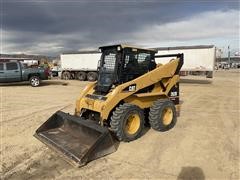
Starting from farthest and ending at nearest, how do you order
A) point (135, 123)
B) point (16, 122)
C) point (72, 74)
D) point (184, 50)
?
point (72, 74)
point (184, 50)
point (16, 122)
point (135, 123)

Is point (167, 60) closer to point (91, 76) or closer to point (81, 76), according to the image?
point (91, 76)

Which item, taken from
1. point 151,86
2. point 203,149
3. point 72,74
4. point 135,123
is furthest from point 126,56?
point 72,74

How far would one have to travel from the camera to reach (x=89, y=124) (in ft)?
20.5

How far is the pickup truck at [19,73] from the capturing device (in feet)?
63.5

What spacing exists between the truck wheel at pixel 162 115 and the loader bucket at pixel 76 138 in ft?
4.55

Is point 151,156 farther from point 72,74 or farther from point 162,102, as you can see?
point 72,74

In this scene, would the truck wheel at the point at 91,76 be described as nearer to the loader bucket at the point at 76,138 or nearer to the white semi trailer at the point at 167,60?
the white semi trailer at the point at 167,60

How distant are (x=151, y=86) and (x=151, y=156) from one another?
251cm

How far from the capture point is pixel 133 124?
691 centimetres

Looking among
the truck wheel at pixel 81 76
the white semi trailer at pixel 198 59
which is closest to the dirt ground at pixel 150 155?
the white semi trailer at pixel 198 59

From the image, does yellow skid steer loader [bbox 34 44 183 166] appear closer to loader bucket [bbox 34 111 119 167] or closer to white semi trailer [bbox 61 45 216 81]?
loader bucket [bbox 34 111 119 167]

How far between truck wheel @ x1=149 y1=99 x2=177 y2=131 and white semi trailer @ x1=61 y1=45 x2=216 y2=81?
1499 centimetres

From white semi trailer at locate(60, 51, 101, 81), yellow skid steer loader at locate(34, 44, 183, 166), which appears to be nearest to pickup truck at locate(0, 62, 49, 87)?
white semi trailer at locate(60, 51, 101, 81)

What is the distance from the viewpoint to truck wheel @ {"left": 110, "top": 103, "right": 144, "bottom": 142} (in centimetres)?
639
